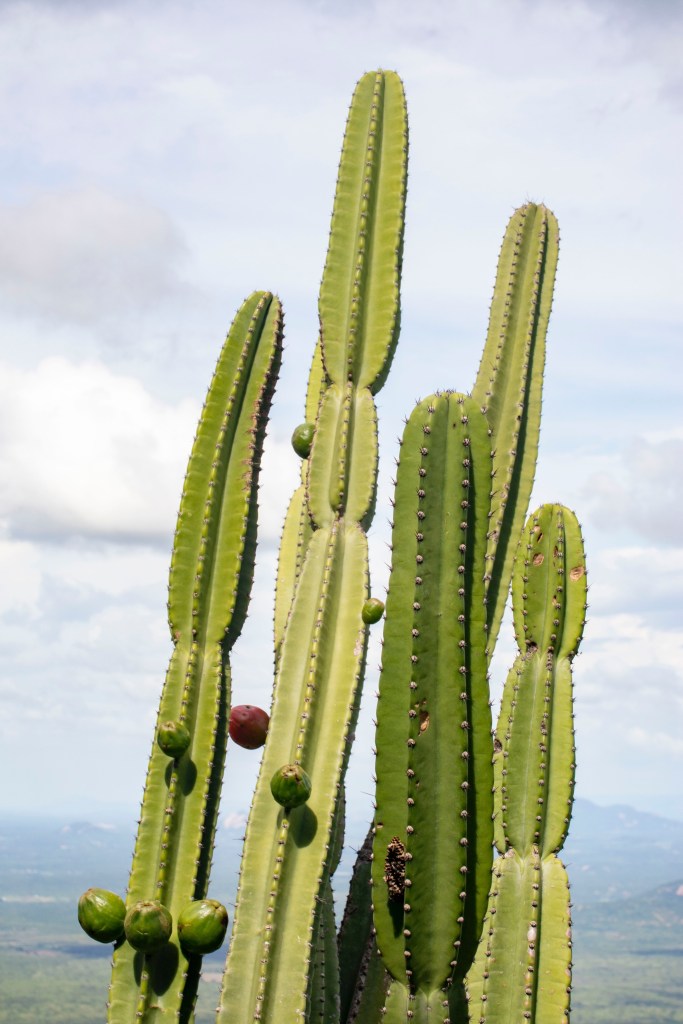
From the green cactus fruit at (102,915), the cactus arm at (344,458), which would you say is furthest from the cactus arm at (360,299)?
the green cactus fruit at (102,915)

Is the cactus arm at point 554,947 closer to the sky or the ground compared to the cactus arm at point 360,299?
closer to the ground

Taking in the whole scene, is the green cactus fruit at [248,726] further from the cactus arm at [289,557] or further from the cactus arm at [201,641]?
the cactus arm at [201,641]

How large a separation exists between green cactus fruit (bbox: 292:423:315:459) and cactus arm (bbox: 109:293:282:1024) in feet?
1.23

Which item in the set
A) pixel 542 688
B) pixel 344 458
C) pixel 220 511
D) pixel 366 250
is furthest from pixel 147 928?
pixel 366 250

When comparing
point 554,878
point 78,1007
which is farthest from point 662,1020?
point 554,878

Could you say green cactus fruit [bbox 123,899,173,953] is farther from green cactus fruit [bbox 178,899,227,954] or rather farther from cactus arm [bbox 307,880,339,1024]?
cactus arm [bbox 307,880,339,1024]

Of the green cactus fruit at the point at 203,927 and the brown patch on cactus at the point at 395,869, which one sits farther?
the green cactus fruit at the point at 203,927

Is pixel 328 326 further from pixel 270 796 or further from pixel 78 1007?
pixel 78 1007

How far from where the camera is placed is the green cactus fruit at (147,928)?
13.4 feet

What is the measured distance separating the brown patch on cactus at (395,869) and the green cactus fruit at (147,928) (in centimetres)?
90

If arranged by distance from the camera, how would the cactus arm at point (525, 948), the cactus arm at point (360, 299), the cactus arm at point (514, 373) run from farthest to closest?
the cactus arm at point (514, 373) → the cactus arm at point (525, 948) → the cactus arm at point (360, 299)

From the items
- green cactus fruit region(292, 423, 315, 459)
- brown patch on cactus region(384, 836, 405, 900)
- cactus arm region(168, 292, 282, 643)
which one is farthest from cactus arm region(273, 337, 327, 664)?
brown patch on cactus region(384, 836, 405, 900)

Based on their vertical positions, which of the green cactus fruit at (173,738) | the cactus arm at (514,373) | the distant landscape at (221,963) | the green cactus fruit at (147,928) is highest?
the cactus arm at (514,373)

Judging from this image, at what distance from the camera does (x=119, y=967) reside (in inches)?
166
